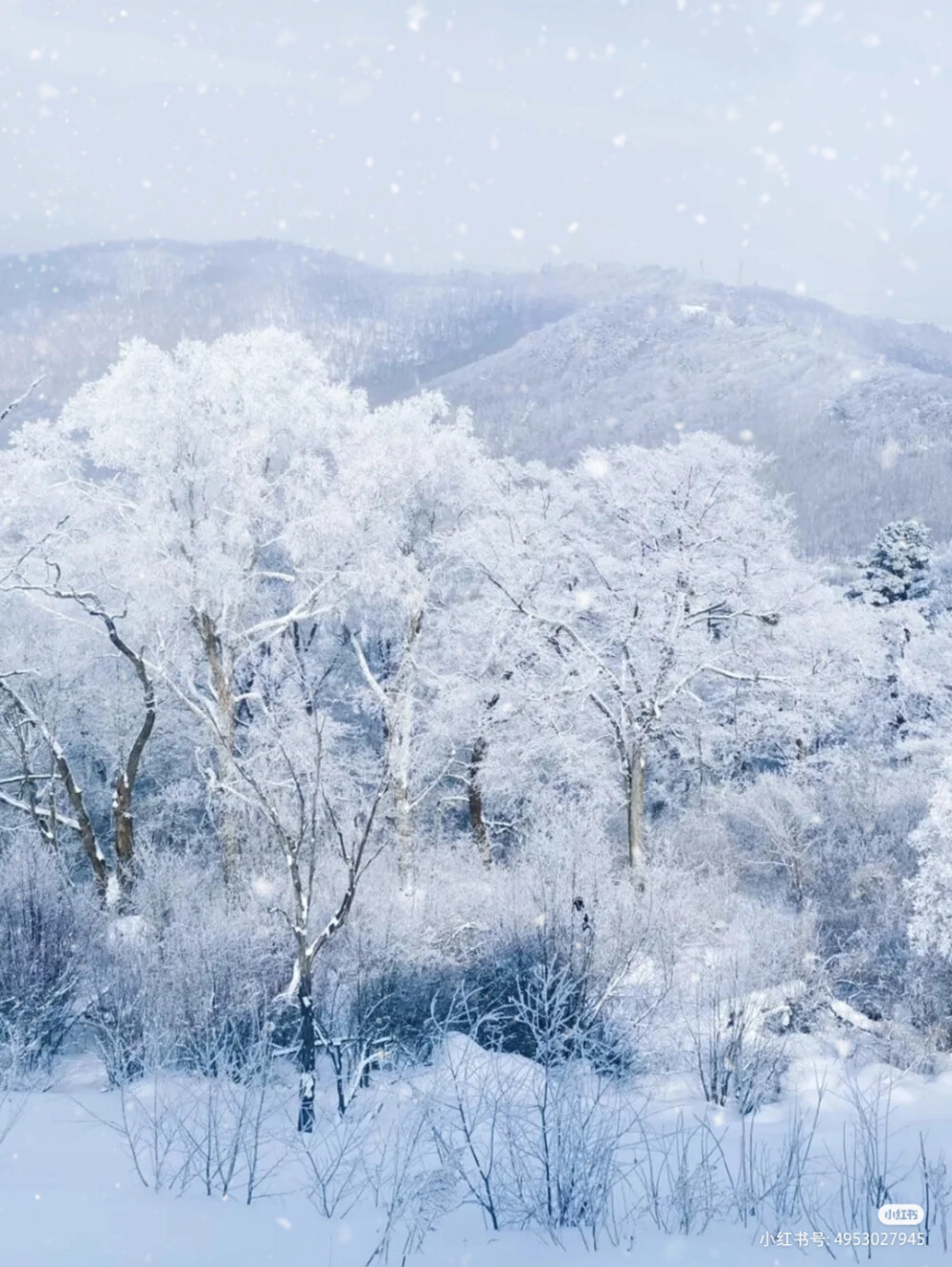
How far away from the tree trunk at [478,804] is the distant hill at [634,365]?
222 feet

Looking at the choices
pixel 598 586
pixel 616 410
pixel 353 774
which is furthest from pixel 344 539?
pixel 616 410

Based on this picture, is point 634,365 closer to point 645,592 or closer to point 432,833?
point 432,833

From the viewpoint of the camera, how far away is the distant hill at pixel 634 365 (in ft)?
324

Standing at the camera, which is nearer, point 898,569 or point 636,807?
point 636,807

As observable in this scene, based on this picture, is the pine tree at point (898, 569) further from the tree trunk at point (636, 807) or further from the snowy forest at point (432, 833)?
the tree trunk at point (636, 807)

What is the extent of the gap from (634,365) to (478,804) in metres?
146

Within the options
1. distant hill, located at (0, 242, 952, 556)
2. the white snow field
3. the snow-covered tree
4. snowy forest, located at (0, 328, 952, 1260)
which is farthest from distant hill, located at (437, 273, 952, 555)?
the white snow field

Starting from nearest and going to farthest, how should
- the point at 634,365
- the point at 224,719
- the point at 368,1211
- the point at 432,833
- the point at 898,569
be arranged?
the point at 368,1211, the point at 224,719, the point at 432,833, the point at 898,569, the point at 634,365

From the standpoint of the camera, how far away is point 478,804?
1848 centimetres

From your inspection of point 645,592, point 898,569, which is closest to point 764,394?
point 898,569

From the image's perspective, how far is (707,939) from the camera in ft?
44.2

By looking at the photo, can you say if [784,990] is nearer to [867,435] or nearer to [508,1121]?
[508,1121]

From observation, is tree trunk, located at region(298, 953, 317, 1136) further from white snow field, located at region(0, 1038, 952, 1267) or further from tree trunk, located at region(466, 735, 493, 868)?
tree trunk, located at region(466, 735, 493, 868)

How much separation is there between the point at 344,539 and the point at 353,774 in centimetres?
819
